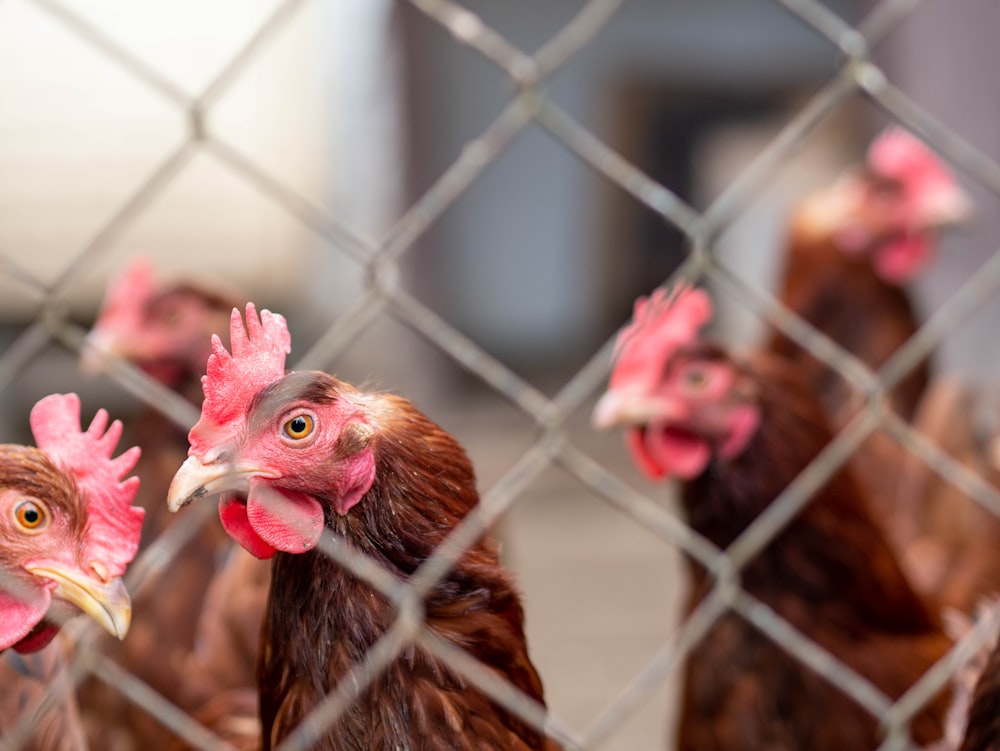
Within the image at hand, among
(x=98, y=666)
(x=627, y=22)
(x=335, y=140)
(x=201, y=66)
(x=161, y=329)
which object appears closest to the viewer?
(x=98, y=666)

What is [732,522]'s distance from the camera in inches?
63.6

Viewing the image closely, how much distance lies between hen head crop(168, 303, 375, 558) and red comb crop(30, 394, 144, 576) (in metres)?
0.15

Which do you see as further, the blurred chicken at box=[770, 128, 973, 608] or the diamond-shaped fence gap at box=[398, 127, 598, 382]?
the diamond-shaped fence gap at box=[398, 127, 598, 382]

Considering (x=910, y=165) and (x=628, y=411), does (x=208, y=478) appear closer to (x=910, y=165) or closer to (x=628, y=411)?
(x=628, y=411)

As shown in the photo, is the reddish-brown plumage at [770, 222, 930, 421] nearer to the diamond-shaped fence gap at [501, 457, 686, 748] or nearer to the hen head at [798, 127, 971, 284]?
the hen head at [798, 127, 971, 284]

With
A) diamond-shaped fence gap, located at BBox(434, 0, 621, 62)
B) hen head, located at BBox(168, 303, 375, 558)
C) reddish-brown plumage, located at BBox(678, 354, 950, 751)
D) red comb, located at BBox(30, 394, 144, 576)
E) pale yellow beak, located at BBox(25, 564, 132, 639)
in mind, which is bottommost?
pale yellow beak, located at BBox(25, 564, 132, 639)

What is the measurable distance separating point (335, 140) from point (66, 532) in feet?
14.3

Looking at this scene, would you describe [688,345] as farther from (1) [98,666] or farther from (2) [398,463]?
(1) [98,666]

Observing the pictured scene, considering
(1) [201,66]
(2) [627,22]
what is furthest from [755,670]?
(2) [627,22]

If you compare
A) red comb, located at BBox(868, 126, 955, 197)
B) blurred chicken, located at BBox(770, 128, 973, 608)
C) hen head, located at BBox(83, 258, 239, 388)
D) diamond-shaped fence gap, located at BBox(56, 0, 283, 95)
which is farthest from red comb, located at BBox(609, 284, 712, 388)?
diamond-shaped fence gap, located at BBox(56, 0, 283, 95)

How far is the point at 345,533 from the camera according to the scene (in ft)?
3.19

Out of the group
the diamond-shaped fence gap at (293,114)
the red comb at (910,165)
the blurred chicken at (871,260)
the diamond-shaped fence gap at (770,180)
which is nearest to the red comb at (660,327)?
the blurred chicken at (871,260)

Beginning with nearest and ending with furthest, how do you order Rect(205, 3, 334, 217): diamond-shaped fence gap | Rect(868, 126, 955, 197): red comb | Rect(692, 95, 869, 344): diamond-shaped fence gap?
Rect(868, 126, 955, 197): red comb → Rect(205, 3, 334, 217): diamond-shaped fence gap → Rect(692, 95, 869, 344): diamond-shaped fence gap

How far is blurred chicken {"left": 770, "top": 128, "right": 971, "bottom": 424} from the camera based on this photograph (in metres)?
2.59
